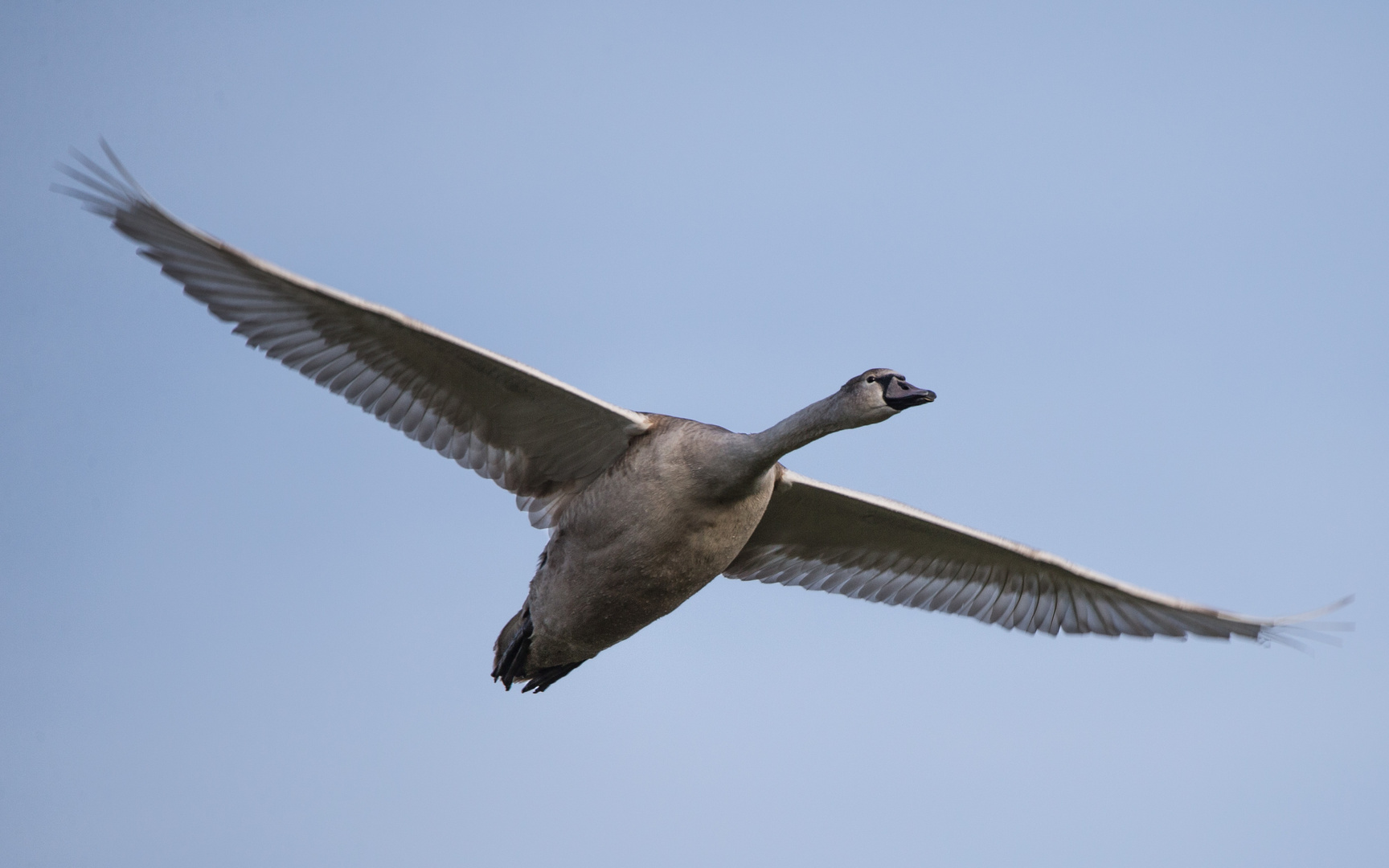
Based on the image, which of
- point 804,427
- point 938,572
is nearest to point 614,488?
point 804,427

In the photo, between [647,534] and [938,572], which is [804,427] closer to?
[647,534]

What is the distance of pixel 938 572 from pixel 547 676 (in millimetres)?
3671

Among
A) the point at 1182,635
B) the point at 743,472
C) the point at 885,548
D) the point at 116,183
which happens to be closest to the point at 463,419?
the point at 743,472

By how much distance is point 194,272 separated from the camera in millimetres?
9320

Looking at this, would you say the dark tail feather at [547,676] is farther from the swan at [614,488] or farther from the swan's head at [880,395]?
the swan's head at [880,395]

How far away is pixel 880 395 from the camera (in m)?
9.25

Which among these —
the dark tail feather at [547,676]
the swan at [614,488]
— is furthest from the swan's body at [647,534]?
the dark tail feather at [547,676]

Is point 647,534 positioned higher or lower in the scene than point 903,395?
lower

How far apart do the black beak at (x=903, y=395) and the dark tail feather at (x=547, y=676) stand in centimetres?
379

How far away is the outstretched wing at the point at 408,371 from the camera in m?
9.12

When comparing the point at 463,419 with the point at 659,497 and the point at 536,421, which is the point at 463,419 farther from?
the point at 659,497

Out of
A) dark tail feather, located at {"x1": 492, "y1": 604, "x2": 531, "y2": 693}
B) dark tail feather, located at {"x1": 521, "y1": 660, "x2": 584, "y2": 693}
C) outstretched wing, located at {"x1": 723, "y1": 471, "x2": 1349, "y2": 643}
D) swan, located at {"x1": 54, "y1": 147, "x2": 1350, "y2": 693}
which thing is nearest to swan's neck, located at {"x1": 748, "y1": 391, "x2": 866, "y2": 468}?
swan, located at {"x1": 54, "y1": 147, "x2": 1350, "y2": 693}

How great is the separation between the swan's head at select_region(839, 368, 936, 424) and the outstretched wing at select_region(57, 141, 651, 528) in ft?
5.85

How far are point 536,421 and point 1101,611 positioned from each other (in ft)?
17.4
